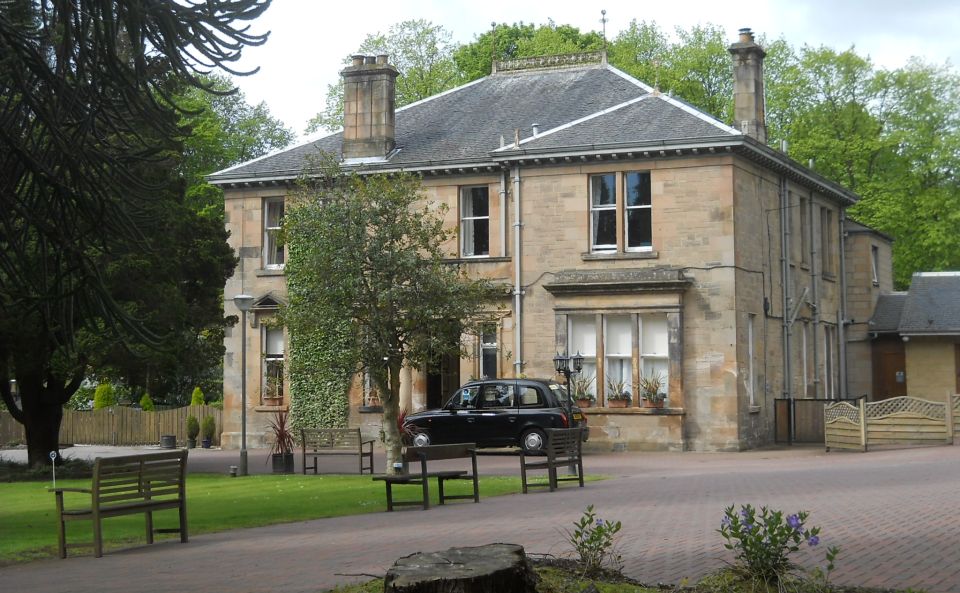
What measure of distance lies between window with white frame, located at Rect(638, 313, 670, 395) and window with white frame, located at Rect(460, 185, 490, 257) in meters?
5.06

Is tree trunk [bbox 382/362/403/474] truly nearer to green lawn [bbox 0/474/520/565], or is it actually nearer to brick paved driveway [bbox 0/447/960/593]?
green lawn [bbox 0/474/520/565]

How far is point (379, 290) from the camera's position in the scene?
1008 inches

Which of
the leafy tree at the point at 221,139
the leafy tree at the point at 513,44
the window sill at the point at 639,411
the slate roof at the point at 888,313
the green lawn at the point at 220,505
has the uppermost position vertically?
the leafy tree at the point at 513,44

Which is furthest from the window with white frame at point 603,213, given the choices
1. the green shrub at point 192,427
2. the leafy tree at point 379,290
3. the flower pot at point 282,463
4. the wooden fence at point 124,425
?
the wooden fence at point 124,425

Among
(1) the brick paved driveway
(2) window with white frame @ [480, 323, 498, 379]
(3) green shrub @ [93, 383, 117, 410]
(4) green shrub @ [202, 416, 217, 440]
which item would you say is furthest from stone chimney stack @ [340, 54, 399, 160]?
(1) the brick paved driveway

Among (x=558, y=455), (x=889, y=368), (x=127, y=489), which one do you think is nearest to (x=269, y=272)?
(x=558, y=455)

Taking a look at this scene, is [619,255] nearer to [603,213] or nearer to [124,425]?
[603,213]

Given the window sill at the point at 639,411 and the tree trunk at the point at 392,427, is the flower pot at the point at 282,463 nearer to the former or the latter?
the tree trunk at the point at 392,427

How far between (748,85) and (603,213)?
538 cm

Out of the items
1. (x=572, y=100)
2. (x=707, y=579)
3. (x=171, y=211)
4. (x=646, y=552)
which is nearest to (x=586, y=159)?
(x=572, y=100)

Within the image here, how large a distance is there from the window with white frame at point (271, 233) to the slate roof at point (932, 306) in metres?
19.4

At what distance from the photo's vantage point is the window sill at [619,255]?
3403 cm

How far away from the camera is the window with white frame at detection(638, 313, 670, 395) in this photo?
111ft

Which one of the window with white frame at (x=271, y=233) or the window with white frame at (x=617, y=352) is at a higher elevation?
the window with white frame at (x=271, y=233)
